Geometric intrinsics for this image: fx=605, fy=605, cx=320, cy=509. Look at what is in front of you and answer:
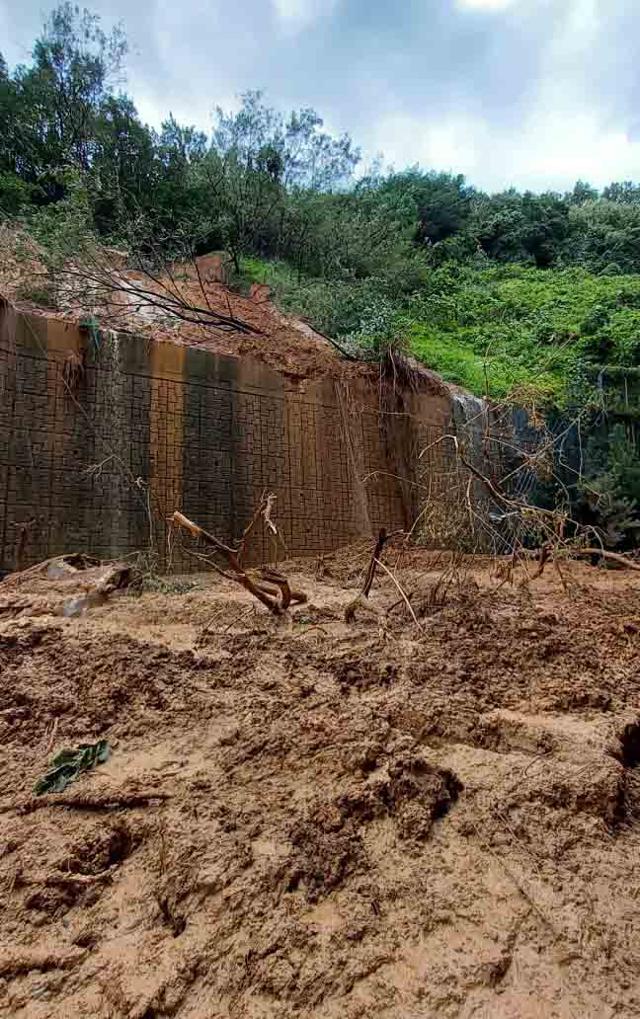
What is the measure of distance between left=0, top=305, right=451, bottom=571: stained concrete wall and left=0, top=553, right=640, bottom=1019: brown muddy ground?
2848 mm

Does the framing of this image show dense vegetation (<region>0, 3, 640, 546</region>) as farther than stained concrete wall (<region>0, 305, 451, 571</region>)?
Yes

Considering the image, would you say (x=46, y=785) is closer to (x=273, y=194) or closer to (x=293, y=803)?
(x=293, y=803)

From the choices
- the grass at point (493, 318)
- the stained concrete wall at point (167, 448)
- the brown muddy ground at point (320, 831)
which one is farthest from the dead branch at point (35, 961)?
the grass at point (493, 318)

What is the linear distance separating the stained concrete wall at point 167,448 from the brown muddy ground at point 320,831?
2.85 m

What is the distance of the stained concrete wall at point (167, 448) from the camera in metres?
5.43

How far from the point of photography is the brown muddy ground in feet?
3.53

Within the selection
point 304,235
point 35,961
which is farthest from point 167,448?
point 304,235

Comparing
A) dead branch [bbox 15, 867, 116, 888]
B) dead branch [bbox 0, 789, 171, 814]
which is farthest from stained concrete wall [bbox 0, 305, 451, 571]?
dead branch [bbox 15, 867, 116, 888]

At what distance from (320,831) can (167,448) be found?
5076mm

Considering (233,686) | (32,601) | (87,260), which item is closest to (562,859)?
(233,686)

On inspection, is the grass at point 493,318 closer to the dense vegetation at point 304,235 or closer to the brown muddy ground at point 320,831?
the dense vegetation at point 304,235

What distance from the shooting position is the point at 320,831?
140cm

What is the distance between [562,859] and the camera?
1.39 m

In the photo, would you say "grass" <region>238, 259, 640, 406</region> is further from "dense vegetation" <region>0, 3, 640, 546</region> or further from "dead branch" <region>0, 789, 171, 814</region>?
"dead branch" <region>0, 789, 171, 814</region>
